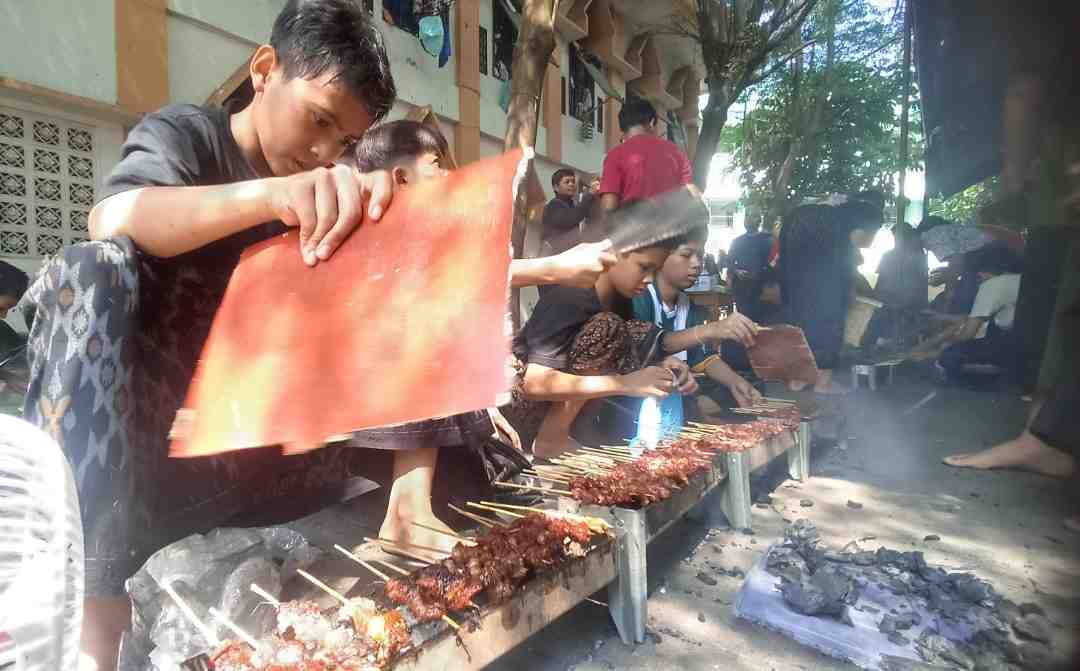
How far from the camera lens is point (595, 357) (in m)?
3.72

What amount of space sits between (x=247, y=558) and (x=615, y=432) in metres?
2.73

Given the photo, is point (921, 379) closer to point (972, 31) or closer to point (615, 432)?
point (615, 432)

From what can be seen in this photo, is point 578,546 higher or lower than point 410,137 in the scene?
lower

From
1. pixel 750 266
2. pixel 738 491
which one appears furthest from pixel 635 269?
pixel 750 266

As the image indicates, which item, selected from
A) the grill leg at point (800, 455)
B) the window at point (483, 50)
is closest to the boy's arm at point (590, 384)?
the grill leg at point (800, 455)

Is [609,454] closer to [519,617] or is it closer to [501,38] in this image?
[519,617]

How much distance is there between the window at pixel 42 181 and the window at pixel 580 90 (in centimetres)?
1169

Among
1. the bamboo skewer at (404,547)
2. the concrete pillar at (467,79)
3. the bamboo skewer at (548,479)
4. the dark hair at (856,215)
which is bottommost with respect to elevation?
the bamboo skewer at (404,547)

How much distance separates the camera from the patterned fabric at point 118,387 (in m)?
1.45

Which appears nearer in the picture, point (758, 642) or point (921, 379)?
point (758, 642)

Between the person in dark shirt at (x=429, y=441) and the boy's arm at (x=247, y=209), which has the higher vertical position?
the boy's arm at (x=247, y=209)

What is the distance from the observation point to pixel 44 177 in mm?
5992

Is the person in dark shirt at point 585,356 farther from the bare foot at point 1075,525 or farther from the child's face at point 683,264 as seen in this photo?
the bare foot at point 1075,525

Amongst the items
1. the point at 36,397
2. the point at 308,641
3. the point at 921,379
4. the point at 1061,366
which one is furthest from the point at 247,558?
the point at 921,379
